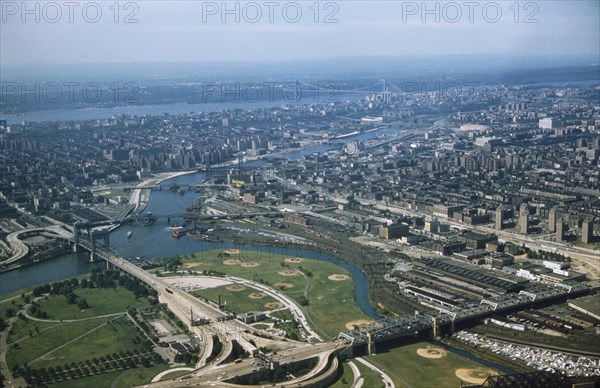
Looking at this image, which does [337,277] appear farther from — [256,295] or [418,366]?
[418,366]

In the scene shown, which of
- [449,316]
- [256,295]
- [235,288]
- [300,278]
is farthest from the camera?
[300,278]

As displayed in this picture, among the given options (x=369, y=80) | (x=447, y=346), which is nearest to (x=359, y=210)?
(x=447, y=346)

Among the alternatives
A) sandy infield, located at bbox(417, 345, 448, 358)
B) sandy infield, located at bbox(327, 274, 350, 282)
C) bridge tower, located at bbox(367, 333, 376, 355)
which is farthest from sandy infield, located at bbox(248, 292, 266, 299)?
sandy infield, located at bbox(417, 345, 448, 358)

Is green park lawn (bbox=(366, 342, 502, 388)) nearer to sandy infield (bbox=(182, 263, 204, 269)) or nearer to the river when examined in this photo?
the river

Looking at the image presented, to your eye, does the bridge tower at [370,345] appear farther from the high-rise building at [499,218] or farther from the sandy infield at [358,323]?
the high-rise building at [499,218]

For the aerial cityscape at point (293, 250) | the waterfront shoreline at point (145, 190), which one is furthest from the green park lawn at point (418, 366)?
the waterfront shoreline at point (145, 190)

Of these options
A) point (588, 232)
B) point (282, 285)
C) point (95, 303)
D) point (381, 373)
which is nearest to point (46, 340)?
point (95, 303)
